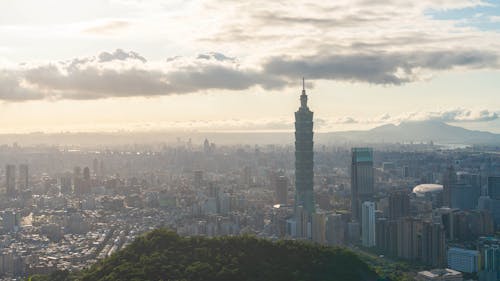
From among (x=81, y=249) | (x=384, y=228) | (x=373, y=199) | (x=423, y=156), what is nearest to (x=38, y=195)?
(x=81, y=249)

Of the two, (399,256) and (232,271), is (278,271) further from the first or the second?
(399,256)

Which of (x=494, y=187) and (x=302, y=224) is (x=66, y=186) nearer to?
(x=302, y=224)

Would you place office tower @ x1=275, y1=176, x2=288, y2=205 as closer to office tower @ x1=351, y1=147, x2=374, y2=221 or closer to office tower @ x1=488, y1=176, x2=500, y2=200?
office tower @ x1=351, y1=147, x2=374, y2=221

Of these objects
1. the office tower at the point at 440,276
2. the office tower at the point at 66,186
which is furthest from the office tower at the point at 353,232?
the office tower at the point at 66,186

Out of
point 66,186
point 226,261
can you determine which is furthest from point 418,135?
point 226,261

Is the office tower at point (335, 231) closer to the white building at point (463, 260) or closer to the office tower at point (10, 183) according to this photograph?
the white building at point (463, 260)

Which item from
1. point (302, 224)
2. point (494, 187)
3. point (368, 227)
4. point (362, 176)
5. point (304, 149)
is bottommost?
point (368, 227)
